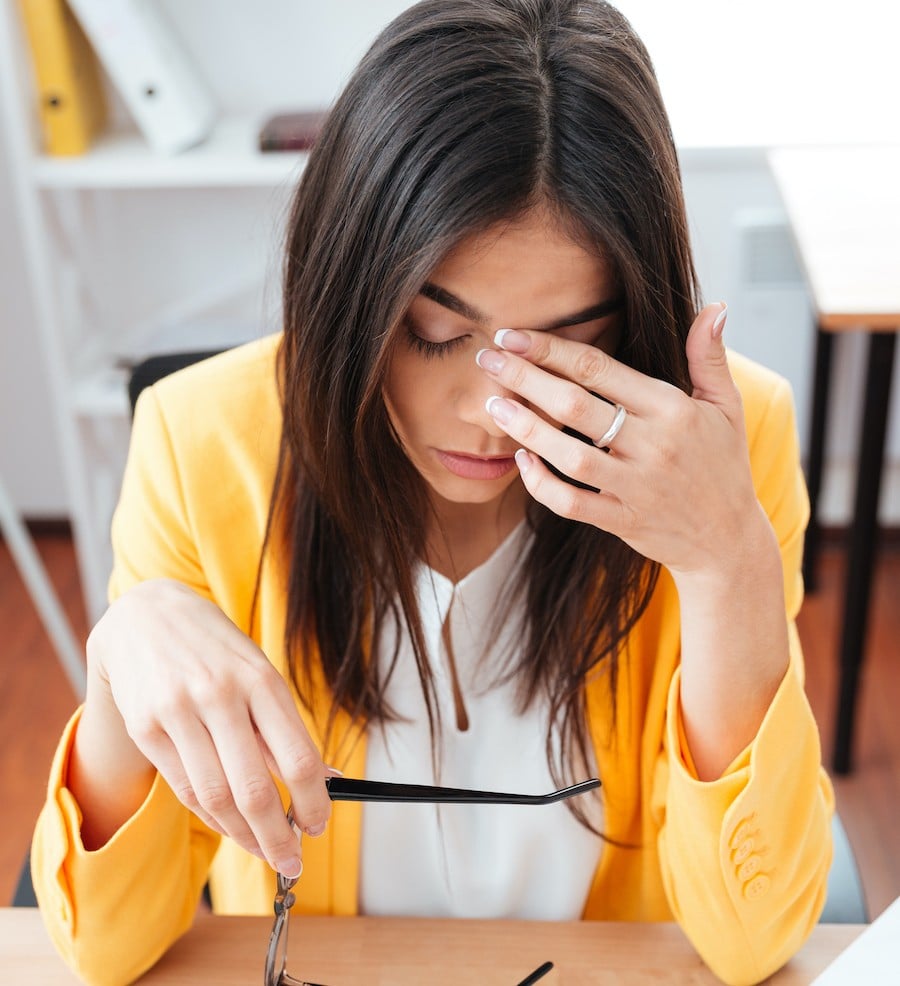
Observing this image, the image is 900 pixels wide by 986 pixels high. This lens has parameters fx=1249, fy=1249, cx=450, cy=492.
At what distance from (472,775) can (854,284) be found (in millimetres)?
949

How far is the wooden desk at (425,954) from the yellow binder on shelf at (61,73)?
4.88 ft

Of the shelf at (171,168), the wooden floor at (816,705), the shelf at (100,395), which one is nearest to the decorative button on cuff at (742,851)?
the wooden floor at (816,705)

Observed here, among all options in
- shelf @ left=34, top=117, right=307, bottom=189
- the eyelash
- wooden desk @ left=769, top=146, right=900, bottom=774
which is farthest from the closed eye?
shelf @ left=34, top=117, right=307, bottom=189

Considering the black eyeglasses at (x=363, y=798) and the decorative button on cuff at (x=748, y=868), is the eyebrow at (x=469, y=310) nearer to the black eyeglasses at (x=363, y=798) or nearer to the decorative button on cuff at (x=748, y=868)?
the black eyeglasses at (x=363, y=798)

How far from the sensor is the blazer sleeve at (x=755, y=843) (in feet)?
2.85

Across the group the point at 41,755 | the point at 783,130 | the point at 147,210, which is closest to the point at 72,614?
the point at 41,755

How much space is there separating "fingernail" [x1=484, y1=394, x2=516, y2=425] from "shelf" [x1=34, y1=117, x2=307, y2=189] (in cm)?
128

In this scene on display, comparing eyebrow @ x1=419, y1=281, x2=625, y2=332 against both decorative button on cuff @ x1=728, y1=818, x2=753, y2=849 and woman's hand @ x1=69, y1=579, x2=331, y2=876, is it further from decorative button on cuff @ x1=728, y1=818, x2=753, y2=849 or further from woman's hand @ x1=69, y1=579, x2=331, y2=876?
decorative button on cuff @ x1=728, y1=818, x2=753, y2=849

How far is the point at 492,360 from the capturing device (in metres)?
0.78

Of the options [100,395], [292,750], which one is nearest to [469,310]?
[292,750]

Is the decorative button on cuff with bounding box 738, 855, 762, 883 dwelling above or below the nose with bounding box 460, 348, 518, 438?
below

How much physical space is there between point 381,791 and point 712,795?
0.27m

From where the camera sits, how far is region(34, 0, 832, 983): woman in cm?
76

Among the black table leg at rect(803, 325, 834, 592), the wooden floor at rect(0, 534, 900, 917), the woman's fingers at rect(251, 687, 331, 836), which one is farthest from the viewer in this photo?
the black table leg at rect(803, 325, 834, 592)
